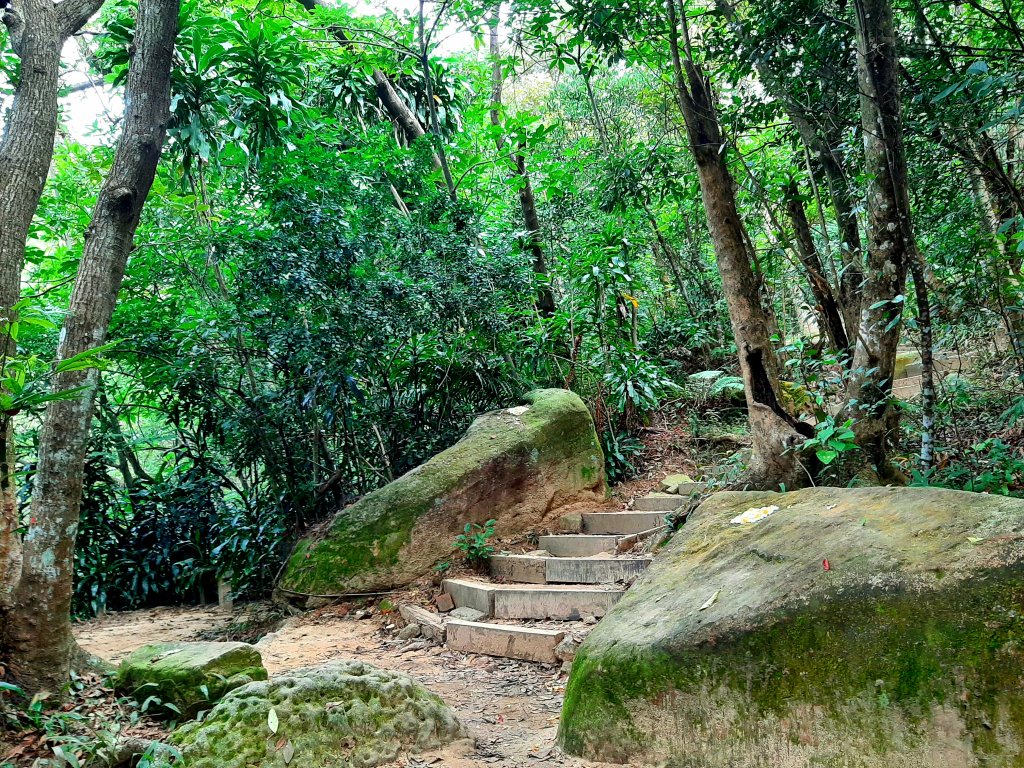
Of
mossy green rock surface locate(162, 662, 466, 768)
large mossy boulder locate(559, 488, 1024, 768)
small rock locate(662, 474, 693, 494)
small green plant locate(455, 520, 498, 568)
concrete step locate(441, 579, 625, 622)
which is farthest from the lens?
small rock locate(662, 474, 693, 494)

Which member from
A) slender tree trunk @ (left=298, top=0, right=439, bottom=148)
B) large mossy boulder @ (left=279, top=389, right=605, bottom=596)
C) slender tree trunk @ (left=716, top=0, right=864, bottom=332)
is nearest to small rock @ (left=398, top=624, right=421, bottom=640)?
large mossy boulder @ (left=279, top=389, right=605, bottom=596)

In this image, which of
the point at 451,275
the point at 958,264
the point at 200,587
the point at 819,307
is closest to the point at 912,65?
the point at 958,264

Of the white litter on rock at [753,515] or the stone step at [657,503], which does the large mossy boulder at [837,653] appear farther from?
the stone step at [657,503]

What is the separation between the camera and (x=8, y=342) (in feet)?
9.49

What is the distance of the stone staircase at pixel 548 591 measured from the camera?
431cm

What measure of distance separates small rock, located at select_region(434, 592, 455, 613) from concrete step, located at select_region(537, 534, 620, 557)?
938mm

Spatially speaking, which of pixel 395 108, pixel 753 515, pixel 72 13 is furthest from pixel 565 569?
pixel 395 108

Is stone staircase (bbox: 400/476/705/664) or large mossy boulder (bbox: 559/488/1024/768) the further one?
stone staircase (bbox: 400/476/705/664)

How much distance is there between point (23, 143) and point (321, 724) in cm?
304

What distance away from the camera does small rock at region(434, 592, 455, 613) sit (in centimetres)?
525

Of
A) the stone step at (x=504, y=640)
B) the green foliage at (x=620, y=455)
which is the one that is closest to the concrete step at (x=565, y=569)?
the stone step at (x=504, y=640)

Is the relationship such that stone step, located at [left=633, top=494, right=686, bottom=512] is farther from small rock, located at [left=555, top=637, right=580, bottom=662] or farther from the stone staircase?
small rock, located at [left=555, top=637, right=580, bottom=662]

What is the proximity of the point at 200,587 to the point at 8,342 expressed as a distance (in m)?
5.50

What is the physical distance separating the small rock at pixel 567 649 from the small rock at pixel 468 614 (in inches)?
35.2
